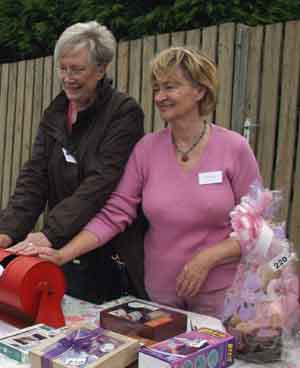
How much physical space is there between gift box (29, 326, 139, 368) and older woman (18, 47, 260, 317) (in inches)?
15.8

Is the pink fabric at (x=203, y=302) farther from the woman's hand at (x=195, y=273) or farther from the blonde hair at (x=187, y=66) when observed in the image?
the blonde hair at (x=187, y=66)

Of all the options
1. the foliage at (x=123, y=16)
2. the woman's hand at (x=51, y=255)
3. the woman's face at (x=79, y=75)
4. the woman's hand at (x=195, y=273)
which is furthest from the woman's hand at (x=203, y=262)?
the foliage at (x=123, y=16)

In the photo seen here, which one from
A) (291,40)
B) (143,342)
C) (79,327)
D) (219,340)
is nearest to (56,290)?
(79,327)

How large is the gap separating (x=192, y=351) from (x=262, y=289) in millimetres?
266

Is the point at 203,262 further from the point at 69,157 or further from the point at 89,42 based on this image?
the point at 89,42

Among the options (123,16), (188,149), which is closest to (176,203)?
(188,149)

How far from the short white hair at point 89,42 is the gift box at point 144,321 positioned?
84 centimetres

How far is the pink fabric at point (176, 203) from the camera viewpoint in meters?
1.69

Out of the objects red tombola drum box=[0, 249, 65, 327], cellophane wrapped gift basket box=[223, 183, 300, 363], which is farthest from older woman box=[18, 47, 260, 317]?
cellophane wrapped gift basket box=[223, 183, 300, 363]

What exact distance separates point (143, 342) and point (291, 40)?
2102 mm

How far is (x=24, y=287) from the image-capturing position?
143 centimetres

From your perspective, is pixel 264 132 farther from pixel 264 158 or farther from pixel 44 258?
pixel 44 258

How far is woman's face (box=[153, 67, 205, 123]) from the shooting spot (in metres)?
1.69

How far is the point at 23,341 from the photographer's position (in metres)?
Answer: 1.34
